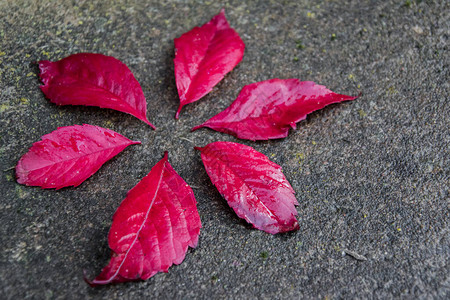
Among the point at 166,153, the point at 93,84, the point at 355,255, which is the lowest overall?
the point at 355,255

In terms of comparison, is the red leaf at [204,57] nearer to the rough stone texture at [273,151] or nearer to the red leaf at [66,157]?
the rough stone texture at [273,151]

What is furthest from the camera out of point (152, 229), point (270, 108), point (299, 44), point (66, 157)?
point (299, 44)

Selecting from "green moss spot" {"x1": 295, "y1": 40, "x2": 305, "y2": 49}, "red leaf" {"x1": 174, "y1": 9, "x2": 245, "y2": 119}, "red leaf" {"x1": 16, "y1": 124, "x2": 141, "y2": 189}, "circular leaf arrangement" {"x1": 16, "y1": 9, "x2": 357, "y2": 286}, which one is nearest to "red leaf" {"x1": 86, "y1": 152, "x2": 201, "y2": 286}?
"circular leaf arrangement" {"x1": 16, "y1": 9, "x2": 357, "y2": 286}

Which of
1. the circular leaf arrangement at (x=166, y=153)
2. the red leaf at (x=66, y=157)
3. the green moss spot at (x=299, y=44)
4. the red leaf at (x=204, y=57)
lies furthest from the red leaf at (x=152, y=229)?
the green moss spot at (x=299, y=44)

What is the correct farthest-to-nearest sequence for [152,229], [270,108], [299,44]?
1. [299,44]
2. [270,108]
3. [152,229]

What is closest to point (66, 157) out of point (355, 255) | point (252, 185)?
point (252, 185)

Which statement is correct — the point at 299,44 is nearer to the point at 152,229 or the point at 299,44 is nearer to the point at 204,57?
the point at 204,57
